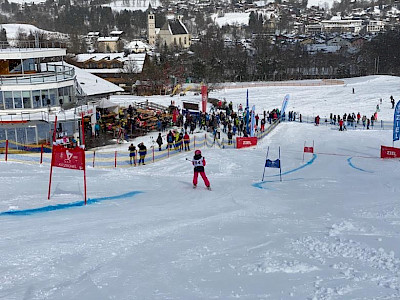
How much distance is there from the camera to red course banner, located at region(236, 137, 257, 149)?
24609 mm

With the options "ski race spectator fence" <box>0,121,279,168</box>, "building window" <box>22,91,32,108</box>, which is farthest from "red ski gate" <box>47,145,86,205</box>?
Answer: "building window" <box>22,91,32,108</box>

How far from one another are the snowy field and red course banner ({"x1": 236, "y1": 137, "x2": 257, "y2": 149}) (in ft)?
21.2

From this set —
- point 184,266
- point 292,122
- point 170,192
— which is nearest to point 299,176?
point 170,192

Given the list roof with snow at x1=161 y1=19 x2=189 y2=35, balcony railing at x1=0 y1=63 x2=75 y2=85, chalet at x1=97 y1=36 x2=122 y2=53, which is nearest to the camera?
balcony railing at x1=0 y1=63 x2=75 y2=85

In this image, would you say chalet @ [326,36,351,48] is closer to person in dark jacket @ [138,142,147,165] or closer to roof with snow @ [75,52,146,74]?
roof with snow @ [75,52,146,74]

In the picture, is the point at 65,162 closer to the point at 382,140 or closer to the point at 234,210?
the point at 234,210

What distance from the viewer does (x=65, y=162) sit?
12.5m

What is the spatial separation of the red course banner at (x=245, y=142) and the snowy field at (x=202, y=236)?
6.47 metres

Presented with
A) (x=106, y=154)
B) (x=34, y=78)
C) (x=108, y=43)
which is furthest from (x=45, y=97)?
(x=108, y=43)

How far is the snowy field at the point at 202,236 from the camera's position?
6930mm

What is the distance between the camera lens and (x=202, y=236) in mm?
9227

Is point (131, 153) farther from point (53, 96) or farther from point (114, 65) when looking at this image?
point (114, 65)

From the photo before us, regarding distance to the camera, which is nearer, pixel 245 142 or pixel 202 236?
pixel 202 236

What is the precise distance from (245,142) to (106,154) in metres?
7.61
